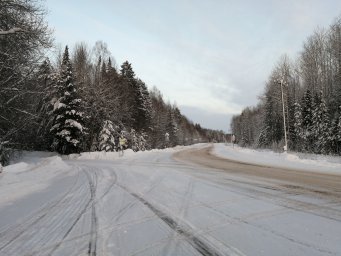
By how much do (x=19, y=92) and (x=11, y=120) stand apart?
220 centimetres

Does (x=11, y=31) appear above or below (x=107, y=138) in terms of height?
above

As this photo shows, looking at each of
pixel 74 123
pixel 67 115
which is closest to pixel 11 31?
pixel 74 123

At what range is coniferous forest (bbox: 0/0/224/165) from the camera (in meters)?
18.1

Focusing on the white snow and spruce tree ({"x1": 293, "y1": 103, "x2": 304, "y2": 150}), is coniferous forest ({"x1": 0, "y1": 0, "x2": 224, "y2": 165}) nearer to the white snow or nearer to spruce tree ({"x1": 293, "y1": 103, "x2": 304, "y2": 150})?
the white snow

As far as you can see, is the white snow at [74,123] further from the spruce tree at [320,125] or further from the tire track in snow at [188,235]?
the spruce tree at [320,125]

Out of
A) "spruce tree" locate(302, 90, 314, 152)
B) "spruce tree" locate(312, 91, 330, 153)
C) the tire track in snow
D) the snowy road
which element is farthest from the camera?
"spruce tree" locate(302, 90, 314, 152)

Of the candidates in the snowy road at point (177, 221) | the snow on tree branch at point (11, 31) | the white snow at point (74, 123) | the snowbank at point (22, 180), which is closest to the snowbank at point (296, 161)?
the snowy road at point (177, 221)

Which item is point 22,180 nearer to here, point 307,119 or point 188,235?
point 188,235

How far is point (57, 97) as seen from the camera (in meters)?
39.4

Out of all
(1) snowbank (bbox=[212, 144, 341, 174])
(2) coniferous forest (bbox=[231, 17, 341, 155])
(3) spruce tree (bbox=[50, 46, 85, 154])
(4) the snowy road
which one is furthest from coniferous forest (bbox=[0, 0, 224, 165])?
(2) coniferous forest (bbox=[231, 17, 341, 155])

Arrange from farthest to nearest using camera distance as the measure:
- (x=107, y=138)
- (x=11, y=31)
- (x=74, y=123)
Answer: (x=107, y=138), (x=74, y=123), (x=11, y=31)

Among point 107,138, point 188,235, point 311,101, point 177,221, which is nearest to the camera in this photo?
point 188,235

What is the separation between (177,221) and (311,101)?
59215 mm

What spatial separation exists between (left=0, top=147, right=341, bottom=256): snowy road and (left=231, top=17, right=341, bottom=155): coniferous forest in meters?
40.2
